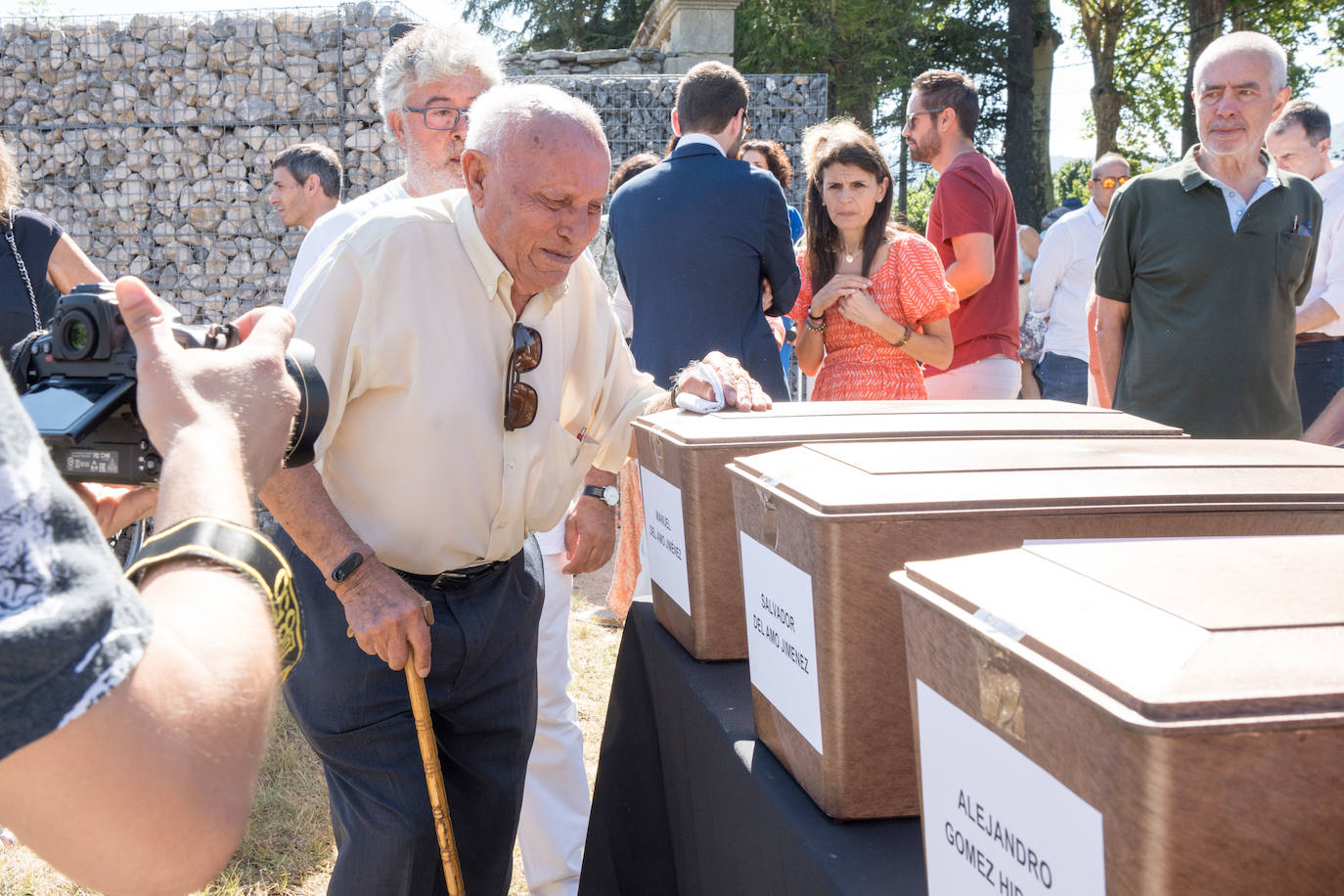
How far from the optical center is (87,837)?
549mm

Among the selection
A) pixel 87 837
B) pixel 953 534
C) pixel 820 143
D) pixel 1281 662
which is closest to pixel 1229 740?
pixel 1281 662

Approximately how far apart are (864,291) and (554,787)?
1617 millimetres

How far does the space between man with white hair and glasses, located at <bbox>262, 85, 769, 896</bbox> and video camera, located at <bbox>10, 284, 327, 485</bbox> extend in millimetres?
717

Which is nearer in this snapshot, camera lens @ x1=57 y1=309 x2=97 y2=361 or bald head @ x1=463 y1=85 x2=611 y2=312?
camera lens @ x1=57 y1=309 x2=97 y2=361

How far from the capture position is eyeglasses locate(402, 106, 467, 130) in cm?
246

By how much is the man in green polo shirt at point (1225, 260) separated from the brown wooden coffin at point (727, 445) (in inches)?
60.3

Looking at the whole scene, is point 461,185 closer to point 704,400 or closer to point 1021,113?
point 704,400

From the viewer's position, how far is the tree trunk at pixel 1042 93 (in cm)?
1662

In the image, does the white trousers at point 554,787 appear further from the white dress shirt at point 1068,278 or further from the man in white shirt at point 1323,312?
the white dress shirt at point 1068,278

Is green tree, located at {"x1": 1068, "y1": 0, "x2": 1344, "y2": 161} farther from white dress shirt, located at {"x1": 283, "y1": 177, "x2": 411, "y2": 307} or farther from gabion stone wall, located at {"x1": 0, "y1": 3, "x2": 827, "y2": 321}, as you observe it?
white dress shirt, located at {"x1": 283, "y1": 177, "x2": 411, "y2": 307}

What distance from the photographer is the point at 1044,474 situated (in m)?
1.00

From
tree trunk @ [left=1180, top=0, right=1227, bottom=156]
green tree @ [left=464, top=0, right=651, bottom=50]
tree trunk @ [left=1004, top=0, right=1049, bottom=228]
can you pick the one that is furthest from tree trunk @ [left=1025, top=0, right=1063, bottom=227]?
green tree @ [left=464, top=0, right=651, bottom=50]

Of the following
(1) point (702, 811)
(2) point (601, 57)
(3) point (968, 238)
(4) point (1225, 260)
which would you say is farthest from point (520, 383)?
(2) point (601, 57)

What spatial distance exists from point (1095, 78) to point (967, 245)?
57.6 ft
